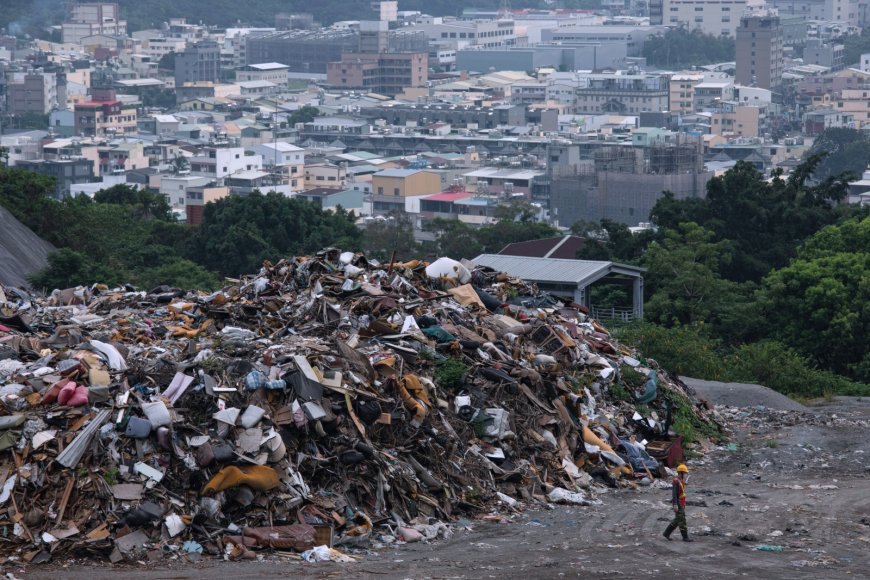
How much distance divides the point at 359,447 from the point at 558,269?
10.1m

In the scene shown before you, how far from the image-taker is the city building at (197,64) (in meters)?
111

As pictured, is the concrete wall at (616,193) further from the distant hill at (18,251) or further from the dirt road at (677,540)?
the dirt road at (677,540)

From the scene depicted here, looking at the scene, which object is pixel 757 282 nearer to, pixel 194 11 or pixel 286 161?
pixel 286 161

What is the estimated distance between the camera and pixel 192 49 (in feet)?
366

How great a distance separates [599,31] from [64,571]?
124 m

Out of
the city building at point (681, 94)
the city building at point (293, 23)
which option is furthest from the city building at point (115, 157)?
the city building at point (293, 23)

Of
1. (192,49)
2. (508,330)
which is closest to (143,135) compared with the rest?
(192,49)

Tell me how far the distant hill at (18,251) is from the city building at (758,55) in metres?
85.2

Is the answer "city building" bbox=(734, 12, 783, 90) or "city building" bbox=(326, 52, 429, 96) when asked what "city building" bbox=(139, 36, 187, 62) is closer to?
"city building" bbox=(326, 52, 429, 96)

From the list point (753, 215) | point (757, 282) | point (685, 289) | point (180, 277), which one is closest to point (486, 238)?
point (753, 215)

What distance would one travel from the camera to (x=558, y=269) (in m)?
21.1

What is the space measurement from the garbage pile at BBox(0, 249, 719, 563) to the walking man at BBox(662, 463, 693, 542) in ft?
3.95

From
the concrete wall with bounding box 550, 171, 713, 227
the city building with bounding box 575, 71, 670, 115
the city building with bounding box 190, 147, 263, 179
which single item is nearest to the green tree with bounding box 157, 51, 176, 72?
the city building with bounding box 575, 71, 670, 115

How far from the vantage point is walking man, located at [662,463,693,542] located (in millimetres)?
10812
